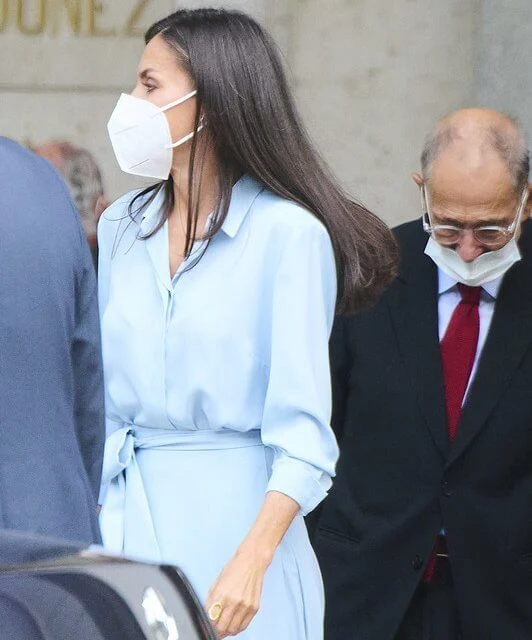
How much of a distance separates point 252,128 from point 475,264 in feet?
3.63

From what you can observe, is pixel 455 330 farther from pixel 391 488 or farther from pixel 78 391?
pixel 78 391

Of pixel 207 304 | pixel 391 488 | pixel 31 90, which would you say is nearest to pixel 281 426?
pixel 207 304

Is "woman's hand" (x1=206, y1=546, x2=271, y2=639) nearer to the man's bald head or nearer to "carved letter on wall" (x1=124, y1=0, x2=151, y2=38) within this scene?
the man's bald head

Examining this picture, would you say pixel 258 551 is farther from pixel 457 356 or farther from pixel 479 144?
pixel 479 144

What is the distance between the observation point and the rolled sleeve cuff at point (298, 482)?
11.7ft

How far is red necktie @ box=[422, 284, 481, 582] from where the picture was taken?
4641 mm

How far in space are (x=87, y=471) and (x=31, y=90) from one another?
465 cm

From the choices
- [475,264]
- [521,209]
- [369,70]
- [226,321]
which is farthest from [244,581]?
[369,70]

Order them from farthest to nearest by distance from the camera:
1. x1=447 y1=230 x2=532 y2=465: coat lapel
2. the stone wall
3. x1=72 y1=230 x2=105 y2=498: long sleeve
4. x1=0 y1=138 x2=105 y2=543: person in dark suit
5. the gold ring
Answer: the stone wall, x1=447 y1=230 x2=532 y2=465: coat lapel, the gold ring, x1=72 y1=230 x2=105 y2=498: long sleeve, x1=0 y1=138 x2=105 y2=543: person in dark suit

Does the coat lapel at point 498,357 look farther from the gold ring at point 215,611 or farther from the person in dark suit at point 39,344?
the person in dark suit at point 39,344

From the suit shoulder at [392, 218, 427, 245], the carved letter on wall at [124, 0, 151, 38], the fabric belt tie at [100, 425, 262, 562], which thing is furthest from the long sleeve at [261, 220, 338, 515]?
the carved letter on wall at [124, 0, 151, 38]

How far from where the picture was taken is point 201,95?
3.79 m

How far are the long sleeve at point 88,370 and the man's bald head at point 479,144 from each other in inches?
67.0

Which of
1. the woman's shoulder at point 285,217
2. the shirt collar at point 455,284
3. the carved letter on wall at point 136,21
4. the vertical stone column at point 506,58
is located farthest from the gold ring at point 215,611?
the carved letter on wall at point 136,21
